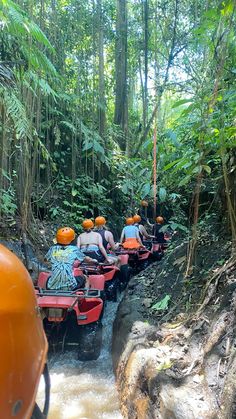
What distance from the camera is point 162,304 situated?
4.96 meters

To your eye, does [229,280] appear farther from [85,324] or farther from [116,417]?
[85,324]

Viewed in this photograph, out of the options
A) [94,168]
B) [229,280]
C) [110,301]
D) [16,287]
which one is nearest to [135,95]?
[94,168]

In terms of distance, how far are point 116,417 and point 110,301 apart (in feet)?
12.4

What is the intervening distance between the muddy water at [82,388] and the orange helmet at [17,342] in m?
2.32

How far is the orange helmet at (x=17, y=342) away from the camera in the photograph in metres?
1.62

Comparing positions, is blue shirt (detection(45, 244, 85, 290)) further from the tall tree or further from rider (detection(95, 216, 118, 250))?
the tall tree

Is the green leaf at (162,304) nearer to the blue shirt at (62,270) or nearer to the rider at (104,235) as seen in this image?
the blue shirt at (62,270)

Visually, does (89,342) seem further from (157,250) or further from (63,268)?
(157,250)

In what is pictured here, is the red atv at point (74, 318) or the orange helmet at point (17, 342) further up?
the orange helmet at point (17, 342)

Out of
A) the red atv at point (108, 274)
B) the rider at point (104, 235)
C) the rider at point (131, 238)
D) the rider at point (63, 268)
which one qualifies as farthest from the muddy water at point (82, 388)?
the rider at point (131, 238)

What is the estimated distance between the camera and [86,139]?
1110 cm

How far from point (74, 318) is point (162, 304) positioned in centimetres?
129

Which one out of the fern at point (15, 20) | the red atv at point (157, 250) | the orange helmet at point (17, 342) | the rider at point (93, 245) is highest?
the fern at point (15, 20)

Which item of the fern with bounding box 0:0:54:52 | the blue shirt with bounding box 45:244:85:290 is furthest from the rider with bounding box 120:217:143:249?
the fern with bounding box 0:0:54:52
